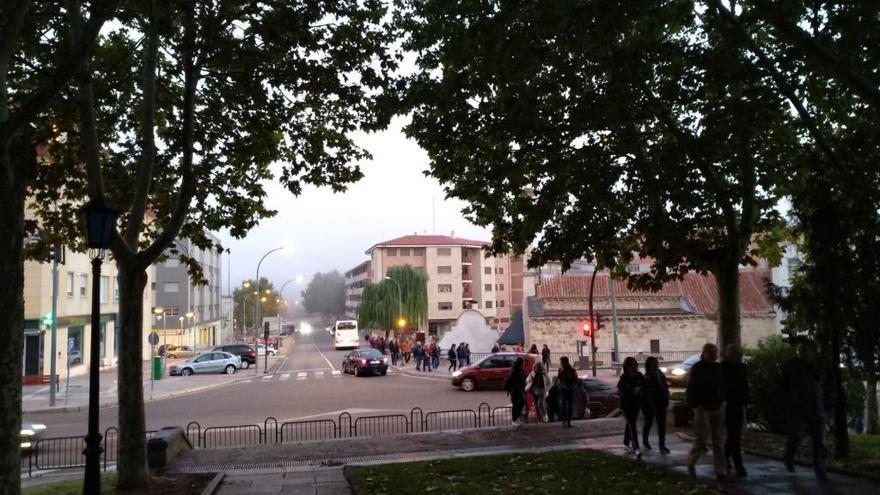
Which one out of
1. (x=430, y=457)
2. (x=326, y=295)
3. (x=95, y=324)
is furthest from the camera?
(x=326, y=295)

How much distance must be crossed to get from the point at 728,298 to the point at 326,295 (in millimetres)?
169438

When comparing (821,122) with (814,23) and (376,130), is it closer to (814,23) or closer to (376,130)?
(814,23)

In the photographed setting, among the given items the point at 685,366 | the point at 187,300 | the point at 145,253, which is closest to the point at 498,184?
the point at 145,253

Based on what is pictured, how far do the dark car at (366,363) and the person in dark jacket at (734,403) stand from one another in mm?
26033

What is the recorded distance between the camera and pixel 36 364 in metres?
32.1

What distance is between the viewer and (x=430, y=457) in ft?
35.4

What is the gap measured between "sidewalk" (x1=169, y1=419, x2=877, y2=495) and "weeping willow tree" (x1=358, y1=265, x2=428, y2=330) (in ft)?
169

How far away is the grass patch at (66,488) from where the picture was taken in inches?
340

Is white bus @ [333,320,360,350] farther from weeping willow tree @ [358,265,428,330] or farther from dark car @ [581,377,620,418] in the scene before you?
dark car @ [581,377,620,418]

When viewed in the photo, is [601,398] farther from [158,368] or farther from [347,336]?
[347,336]

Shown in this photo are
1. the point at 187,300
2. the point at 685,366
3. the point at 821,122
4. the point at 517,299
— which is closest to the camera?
the point at 821,122

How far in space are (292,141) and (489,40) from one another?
5.26 m

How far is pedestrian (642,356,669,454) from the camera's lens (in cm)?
998

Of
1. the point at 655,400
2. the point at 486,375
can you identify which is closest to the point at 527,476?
the point at 655,400
